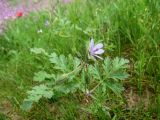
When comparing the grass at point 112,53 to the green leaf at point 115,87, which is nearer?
the green leaf at point 115,87

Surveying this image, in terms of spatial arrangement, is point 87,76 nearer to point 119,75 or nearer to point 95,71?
point 95,71

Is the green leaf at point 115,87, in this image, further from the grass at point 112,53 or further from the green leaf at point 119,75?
the grass at point 112,53

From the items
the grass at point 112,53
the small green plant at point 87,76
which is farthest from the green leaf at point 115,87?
the grass at point 112,53

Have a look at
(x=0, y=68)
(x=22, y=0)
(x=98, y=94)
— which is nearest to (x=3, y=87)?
(x=0, y=68)

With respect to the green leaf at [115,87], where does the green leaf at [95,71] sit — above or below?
above

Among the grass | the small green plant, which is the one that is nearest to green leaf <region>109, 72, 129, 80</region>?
the small green plant

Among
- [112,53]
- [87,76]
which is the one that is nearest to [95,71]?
[87,76]

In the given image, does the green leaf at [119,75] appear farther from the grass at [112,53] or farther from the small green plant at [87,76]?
the grass at [112,53]

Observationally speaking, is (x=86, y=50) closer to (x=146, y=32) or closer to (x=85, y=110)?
(x=85, y=110)

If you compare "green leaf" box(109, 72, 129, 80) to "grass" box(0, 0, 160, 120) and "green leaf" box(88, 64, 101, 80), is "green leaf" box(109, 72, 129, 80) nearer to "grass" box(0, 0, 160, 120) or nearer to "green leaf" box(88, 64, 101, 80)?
"green leaf" box(88, 64, 101, 80)
